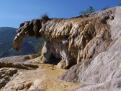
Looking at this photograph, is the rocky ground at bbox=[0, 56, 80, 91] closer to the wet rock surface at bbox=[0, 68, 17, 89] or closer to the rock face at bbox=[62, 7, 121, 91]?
the wet rock surface at bbox=[0, 68, 17, 89]

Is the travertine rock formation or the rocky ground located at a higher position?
the travertine rock formation

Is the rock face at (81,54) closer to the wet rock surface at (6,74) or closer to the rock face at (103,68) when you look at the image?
the rock face at (103,68)

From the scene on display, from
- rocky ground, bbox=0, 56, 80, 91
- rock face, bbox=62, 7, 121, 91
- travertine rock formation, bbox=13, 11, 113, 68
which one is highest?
travertine rock formation, bbox=13, 11, 113, 68

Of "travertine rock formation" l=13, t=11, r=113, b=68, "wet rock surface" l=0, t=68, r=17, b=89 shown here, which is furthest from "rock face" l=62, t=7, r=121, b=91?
"wet rock surface" l=0, t=68, r=17, b=89

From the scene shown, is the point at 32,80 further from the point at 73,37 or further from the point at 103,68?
the point at 73,37

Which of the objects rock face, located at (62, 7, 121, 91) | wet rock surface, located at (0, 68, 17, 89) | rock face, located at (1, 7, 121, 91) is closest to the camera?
rock face, located at (62, 7, 121, 91)

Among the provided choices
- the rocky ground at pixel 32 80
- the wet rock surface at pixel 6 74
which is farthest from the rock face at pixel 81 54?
the wet rock surface at pixel 6 74

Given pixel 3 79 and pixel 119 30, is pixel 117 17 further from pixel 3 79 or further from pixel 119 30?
pixel 3 79

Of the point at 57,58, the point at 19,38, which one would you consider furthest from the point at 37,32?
the point at 57,58

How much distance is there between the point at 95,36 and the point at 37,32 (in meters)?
10.6

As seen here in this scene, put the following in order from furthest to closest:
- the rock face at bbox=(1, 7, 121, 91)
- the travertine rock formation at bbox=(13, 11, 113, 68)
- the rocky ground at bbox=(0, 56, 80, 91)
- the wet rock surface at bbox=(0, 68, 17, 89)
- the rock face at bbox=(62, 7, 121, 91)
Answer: the wet rock surface at bbox=(0, 68, 17, 89)
the travertine rock formation at bbox=(13, 11, 113, 68)
the rocky ground at bbox=(0, 56, 80, 91)
the rock face at bbox=(1, 7, 121, 91)
the rock face at bbox=(62, 7, 121, 91)

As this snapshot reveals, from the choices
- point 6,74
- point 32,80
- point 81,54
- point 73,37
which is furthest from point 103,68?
point 6,74

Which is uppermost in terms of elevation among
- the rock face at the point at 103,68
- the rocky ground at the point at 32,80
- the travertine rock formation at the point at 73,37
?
the travertine rock formation at the point at 73,37

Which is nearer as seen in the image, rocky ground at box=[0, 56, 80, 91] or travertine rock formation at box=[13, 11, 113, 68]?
rocky ground at box=[0, 56, 80, 91]
